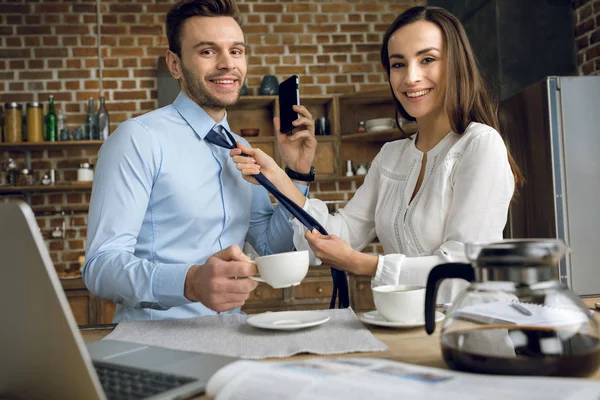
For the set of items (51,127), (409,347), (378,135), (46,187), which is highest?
(51,127)

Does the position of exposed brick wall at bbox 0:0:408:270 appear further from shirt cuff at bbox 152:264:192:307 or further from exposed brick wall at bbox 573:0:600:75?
shirt cuff at bbox 152:264:192:307

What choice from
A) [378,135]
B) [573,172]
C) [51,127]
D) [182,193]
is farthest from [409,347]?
[51,127]

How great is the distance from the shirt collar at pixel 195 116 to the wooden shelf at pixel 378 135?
91.4 inches

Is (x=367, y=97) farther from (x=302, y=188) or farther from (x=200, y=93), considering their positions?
(x=200, y=93)

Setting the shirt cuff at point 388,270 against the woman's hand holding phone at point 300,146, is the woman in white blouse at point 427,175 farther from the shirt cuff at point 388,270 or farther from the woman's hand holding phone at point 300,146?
the woman's hand holding phone at point 300,146

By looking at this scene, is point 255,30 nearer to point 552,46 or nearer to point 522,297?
point 552,46

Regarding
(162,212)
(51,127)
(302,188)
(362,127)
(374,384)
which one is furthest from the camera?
(362,127)

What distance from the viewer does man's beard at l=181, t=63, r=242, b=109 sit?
1715 millimetres

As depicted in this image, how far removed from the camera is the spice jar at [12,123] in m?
3.79

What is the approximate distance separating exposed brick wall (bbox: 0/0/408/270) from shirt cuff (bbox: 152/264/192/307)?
3.00m

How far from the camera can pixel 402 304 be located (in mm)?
982

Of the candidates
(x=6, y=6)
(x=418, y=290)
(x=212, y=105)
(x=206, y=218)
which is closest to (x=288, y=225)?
(x=206, y=218)

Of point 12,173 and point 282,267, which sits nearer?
point 282,267

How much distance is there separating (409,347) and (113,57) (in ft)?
12.4
